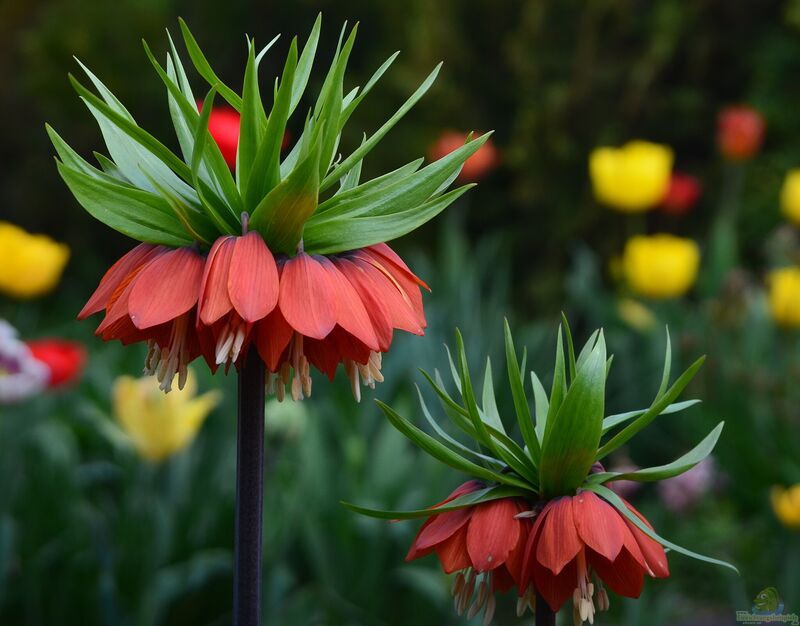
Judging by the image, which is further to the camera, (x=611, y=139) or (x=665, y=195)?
(x=611, y=139)

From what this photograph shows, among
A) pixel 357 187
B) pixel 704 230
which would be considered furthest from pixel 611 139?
pixel 357 187

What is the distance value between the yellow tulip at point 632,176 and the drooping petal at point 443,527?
10.6 feet

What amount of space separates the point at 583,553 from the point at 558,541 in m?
0.03

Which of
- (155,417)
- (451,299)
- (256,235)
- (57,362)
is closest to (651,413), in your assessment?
(256,235)

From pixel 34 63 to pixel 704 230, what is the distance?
3.31 meters

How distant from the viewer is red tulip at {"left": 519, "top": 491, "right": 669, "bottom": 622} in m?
0.60

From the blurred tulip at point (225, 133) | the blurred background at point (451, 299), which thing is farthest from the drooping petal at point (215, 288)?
the blurred tulip at point (225, 133)

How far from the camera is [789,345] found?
3.42m

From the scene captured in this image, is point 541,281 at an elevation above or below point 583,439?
above

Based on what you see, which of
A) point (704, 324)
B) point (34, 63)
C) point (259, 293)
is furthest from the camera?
point (34, 63)

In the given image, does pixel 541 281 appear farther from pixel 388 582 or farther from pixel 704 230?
pixel 388 582

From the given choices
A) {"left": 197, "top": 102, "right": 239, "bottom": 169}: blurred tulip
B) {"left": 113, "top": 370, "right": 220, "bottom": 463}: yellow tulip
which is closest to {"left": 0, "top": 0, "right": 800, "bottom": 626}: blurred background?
{"left": 113, "top": 370, "right": 220, "bottom": 463}: yellow tulip

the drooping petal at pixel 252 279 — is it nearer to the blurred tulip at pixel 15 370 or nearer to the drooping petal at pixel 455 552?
the drooping petal at pixel 455 552

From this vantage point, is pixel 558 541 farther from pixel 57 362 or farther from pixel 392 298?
pixel 57 362
